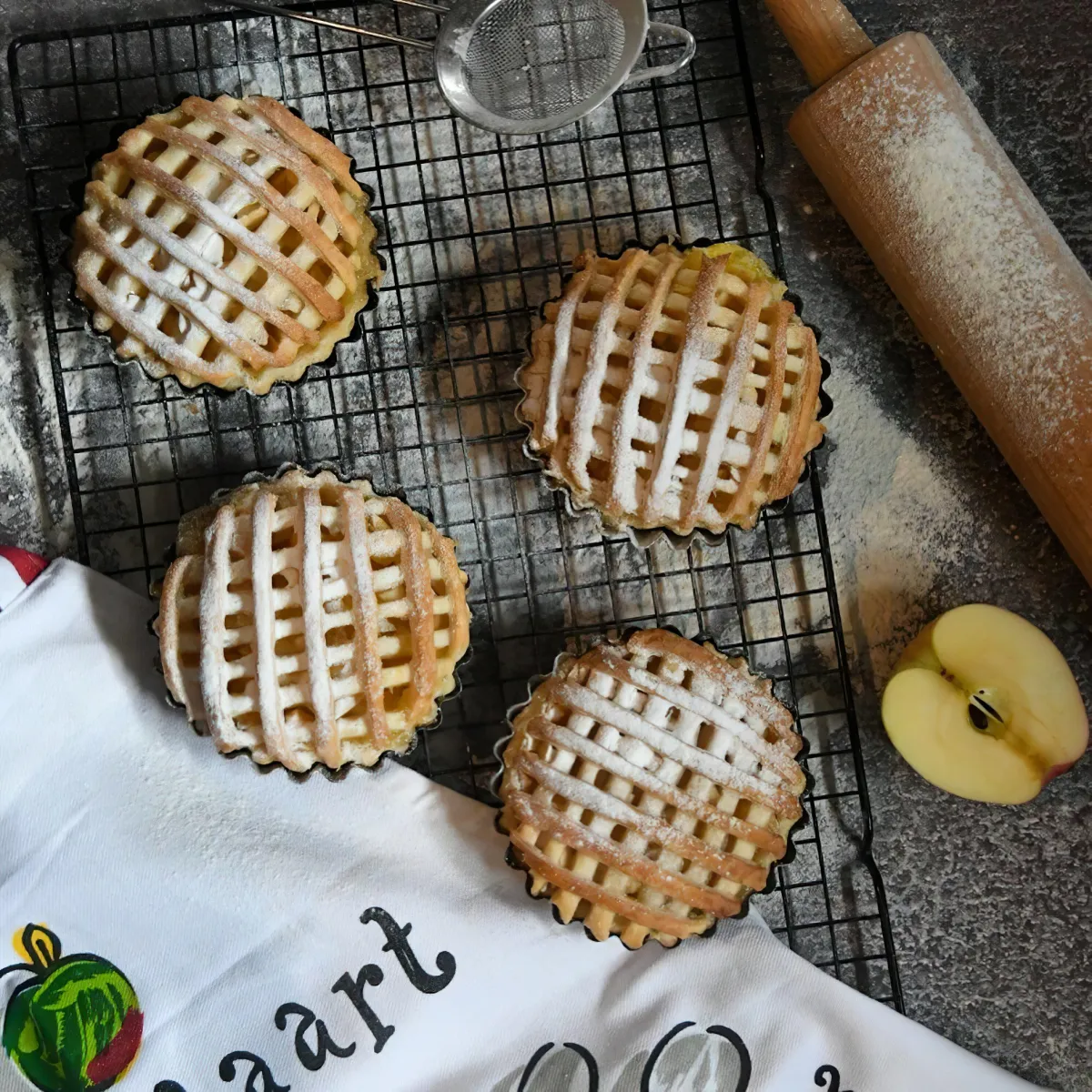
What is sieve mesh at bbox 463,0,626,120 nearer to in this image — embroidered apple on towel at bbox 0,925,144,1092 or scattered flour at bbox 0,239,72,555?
scattered flour at bbox 0,239,72,555

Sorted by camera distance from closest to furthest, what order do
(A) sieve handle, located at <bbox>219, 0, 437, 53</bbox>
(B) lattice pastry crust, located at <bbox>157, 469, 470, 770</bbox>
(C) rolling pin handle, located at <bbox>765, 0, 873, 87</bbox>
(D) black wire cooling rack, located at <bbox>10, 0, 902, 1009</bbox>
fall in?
1. (B) lattice pastry crust, located at <bbox>157, 469, 470, 770</bbox>
2. (A) sieve handle, located at <bbox>219, 0, 437, 53</bbox>
3. (C) rolling pin handle, located at <bbox>765, 0, 873, 87</bbox>
4. (D) black wire cooling rack, located at <bbox>10, 0, 902, 1009</bbox>

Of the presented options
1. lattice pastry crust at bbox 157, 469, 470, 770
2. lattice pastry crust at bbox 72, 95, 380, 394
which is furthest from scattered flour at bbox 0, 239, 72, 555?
lattice pastry crust at bbox 157, 469, 470, 770

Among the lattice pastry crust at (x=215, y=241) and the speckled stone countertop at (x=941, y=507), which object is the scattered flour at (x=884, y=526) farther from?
the lattice pastry crust at (x=215, y=241)

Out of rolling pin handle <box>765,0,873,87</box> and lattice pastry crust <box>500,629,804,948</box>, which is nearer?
lattice pastry crust <box>500,629,804,948</box>

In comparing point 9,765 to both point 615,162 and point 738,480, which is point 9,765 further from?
point 615,162

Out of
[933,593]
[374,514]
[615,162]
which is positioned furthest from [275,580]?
[933,593]

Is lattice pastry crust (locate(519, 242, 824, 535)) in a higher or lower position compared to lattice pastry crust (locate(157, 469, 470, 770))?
higher

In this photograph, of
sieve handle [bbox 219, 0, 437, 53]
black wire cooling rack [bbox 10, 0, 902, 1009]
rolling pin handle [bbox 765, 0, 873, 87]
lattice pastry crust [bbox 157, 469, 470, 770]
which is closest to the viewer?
lattice pastry crust [bbox 157, 469, 470, 770]
